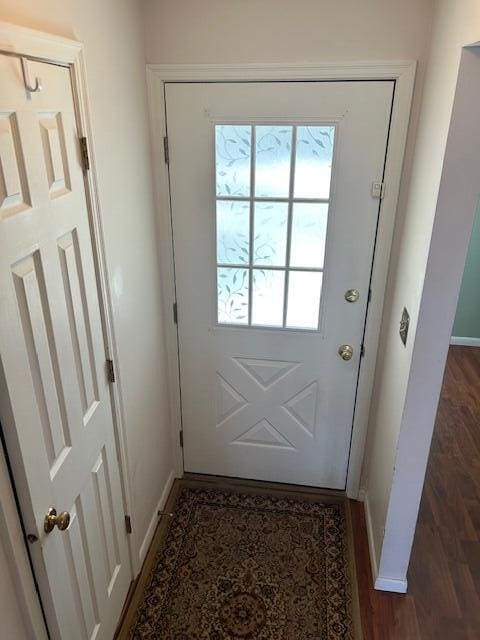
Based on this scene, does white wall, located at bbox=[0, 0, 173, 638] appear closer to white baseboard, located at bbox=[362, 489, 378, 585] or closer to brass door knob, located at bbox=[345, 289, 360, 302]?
brass door knob, located at bbox=[345, 289, 360, 302]

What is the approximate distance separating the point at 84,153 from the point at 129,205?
0.43 m

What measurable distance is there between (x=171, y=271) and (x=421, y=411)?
1.26m

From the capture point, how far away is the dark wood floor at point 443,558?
1.98m

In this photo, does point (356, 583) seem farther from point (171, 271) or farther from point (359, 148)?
point (359, 148)

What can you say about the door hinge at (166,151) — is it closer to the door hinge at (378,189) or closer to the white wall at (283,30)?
the white wall at (283,30)

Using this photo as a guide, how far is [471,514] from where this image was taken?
2.55 meters

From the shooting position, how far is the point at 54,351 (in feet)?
4.36

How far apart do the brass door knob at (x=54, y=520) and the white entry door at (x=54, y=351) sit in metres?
0.02

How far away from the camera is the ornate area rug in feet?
6.45

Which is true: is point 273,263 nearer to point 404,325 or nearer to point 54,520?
point 404,325

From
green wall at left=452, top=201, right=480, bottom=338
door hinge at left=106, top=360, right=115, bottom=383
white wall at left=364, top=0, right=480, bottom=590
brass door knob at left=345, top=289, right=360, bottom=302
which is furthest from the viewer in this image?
green wall at left=452, top=201, right=480, bottom=338

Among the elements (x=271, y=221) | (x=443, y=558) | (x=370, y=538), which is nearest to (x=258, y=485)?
(x=370, y=538)

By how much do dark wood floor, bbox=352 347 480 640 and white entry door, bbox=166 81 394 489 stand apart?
1.67 feet

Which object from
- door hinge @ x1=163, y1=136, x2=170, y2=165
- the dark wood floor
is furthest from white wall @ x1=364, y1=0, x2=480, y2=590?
door hinge @ x1=163, y1=136, x2=170, y2=165
